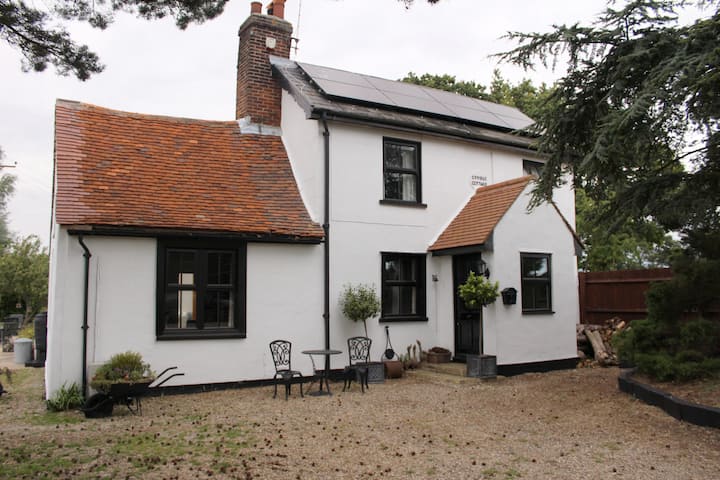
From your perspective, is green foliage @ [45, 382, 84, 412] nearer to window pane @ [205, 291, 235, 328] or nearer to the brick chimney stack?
window pane @ [205, 291, 235, 328]

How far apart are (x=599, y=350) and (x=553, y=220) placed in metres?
3.34

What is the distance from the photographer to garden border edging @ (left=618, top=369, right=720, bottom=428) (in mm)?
7195

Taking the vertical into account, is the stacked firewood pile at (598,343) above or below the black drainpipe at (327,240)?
below

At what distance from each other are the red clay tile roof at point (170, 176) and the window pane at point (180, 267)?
2.05 feet

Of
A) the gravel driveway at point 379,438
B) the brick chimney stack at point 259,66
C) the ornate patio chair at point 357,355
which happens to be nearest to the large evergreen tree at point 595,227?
the gravel driveway at point 379,438

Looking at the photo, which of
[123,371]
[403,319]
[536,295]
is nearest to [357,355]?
[403,319]

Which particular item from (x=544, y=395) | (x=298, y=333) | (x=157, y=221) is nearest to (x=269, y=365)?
(x=298, y=333)

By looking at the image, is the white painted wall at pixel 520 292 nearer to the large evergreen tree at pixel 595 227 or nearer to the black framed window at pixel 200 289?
the large evergreen tree at pixel 595 227

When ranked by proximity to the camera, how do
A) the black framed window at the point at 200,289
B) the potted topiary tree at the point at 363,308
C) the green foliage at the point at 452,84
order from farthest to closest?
the green foliage at the point at 452,84, the potted topiary tree at the point at 363,308, the black framed window at the point at 200,289

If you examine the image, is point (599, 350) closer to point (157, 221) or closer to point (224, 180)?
point (224, 180)

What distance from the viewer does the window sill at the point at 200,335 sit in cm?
1055

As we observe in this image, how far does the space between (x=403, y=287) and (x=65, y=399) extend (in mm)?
7075

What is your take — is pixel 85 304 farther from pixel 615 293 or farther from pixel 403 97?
pixel 615 293

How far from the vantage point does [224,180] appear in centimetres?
1235
